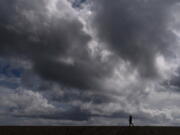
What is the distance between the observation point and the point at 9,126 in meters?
26.3
